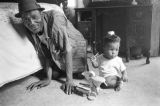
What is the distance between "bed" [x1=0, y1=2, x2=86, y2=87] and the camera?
1.38m

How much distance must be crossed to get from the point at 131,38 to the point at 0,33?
171 centimetres

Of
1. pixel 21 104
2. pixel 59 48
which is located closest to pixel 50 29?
pixel 59 48

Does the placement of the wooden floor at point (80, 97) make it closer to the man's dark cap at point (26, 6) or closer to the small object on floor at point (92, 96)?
the small object on floor at point (92, 96)

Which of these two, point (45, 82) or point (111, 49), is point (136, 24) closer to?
point (111, 49)

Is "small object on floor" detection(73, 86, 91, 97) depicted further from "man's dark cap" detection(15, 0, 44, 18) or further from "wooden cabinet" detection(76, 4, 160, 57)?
"wooden cabinet" detection(76, 4, 160, 57)

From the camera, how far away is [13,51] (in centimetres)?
145

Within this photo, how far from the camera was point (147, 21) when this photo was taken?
98.4 inches

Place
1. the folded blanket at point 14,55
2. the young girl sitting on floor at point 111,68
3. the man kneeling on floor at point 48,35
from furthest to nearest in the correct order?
the young girl sitting on floor at point 111,68, the man kneeling on floor at point 48,35, the folded blanket at point 14,55

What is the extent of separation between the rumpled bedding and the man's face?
0.12 meters

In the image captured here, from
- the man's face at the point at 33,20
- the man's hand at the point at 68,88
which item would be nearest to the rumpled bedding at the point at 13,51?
the man's face at the point at 33,20

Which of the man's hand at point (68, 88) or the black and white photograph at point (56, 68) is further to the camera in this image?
the man's hand at point (68, 88)

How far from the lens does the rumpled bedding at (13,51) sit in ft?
4.52

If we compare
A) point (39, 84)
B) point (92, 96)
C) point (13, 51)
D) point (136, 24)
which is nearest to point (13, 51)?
point (13, 51)

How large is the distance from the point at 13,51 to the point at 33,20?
10.8 inches
